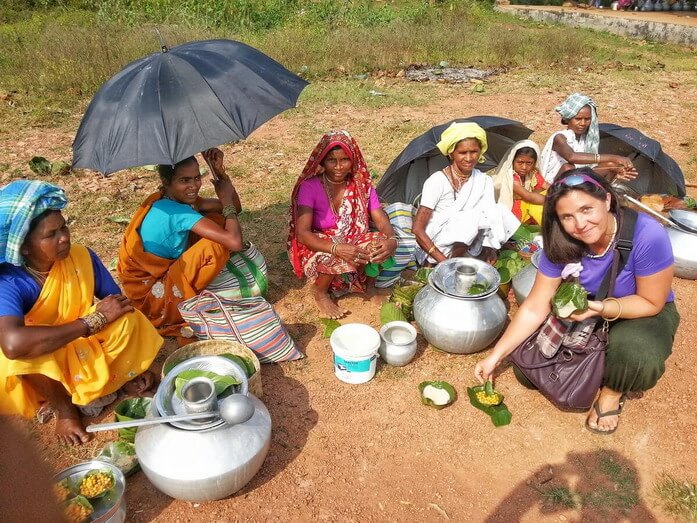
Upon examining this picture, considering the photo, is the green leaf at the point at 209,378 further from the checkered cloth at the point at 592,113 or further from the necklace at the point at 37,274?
the checkered cloth at the point at 592,113

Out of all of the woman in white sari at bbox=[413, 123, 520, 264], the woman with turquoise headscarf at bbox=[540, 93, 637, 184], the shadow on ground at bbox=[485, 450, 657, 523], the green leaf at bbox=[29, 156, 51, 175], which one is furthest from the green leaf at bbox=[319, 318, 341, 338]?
the green leaf at bbox=[29, 156, 51, 175]

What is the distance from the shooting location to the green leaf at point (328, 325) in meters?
3.37

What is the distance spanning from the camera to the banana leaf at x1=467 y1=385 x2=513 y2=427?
8.79ft

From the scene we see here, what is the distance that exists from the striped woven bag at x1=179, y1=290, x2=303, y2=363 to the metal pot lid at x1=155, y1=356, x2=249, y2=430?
467 mm

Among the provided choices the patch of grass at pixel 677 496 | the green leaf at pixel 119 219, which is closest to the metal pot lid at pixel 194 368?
the patch of grass at pixel 677 496

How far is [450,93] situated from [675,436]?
23.8 ft

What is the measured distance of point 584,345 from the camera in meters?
2.51

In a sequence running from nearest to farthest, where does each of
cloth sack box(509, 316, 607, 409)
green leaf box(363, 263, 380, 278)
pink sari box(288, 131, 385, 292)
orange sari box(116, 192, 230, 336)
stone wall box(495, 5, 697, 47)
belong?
cloth sack box(509, 316, 607, 409), orange sari box(116, 192, 230, 336), pink sari box(288, 131, 385, 292), green leaf box(363, 263, 380, 278), stone wall box(495, 5, 697, 47)

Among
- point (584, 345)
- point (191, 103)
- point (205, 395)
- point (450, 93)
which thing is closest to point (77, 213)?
point (191, 103)

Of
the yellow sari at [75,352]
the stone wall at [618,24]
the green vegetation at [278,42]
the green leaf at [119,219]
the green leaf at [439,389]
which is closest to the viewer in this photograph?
the yellow sari at [75,352]

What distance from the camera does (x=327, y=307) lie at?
142 inches

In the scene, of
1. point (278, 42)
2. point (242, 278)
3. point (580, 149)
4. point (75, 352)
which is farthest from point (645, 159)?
point (278, 42)

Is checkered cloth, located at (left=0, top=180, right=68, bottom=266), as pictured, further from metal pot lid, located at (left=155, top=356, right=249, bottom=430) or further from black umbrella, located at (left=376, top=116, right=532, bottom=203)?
black umbrella, located at (left=376, top=116, right=532, bottom=203)

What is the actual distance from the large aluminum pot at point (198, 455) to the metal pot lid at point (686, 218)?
3709 millimetres
